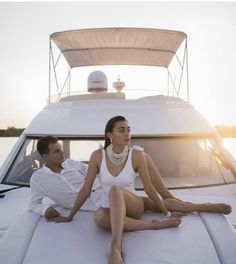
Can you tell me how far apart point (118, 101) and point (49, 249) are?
2.78 m

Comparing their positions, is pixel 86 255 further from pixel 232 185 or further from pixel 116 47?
pixel 116 47

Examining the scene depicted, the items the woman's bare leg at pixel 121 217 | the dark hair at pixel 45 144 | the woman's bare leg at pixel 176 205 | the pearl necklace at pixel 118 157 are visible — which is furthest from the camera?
the dark hair at pixel 45 144

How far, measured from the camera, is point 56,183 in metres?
3.73

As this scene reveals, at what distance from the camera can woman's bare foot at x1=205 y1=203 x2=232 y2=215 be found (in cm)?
338

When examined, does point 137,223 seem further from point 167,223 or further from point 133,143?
point 133,143

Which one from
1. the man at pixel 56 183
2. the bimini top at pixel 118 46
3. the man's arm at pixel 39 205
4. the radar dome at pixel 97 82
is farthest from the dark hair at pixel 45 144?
the radar dome at pixel 97 82

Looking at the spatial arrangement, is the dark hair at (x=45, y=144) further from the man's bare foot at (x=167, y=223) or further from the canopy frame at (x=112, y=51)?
the canopy frame at (x=112, y=51)

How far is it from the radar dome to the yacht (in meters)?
0.02

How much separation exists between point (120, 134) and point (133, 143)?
44.0 inches

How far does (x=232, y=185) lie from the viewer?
439 cm

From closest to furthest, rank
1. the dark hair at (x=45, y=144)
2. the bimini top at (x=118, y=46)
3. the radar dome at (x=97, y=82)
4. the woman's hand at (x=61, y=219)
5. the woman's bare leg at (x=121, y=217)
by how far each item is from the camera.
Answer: the woman's bare leg at (x=121, y=217) → the woman's hand at (x=61, y=219) → the dark hair at (x=45, y=144) → the bimini top at (x=118, y=46) → the radar dome at (x=97, y=82)

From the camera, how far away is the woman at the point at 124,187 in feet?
10.2

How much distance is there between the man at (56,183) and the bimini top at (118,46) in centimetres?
292

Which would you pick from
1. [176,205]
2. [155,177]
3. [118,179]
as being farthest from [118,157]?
[176,205]
